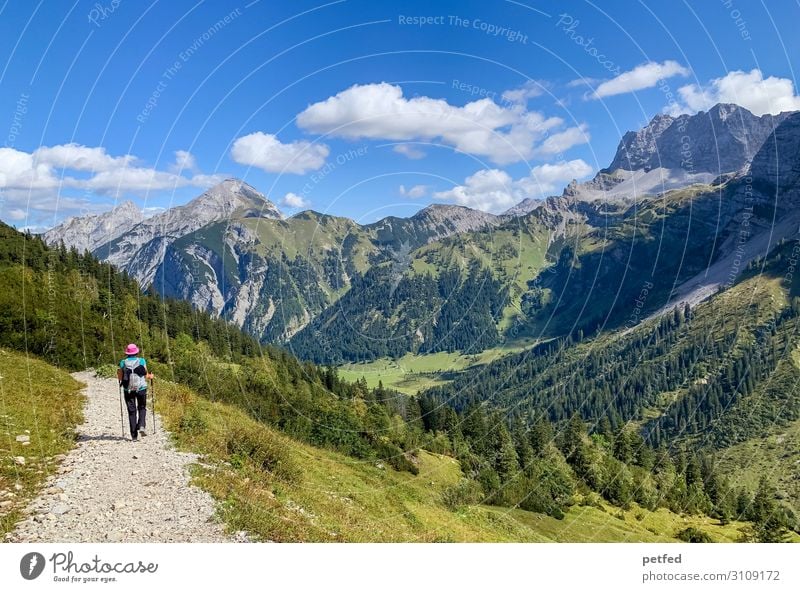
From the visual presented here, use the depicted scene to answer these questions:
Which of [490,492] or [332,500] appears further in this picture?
[490,492]

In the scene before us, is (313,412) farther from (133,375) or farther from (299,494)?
(299,494)

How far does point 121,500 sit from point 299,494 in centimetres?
616

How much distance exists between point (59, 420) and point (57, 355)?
58.1 ft

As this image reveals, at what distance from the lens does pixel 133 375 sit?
1888 cm

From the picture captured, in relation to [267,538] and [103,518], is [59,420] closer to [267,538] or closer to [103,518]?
[103,518]

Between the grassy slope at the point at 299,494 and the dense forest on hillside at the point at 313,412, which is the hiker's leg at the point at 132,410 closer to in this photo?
the grassy slope at the point at 299,494

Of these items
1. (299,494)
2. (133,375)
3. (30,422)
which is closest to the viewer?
(299,494)

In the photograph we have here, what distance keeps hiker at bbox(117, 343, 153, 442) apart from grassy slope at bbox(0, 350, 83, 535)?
2.07 metres

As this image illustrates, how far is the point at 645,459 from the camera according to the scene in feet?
417

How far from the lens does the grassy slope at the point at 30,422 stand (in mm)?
13829

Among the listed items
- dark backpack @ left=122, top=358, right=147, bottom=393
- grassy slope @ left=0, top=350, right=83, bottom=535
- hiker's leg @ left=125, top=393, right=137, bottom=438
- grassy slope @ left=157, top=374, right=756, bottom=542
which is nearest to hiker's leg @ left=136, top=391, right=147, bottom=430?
hiker's leg @ left=125, top=393, right=137, bottom=438

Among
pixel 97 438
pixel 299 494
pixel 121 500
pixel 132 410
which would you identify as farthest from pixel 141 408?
pixel 299 494

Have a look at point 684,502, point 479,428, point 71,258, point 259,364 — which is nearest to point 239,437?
point 259,364
